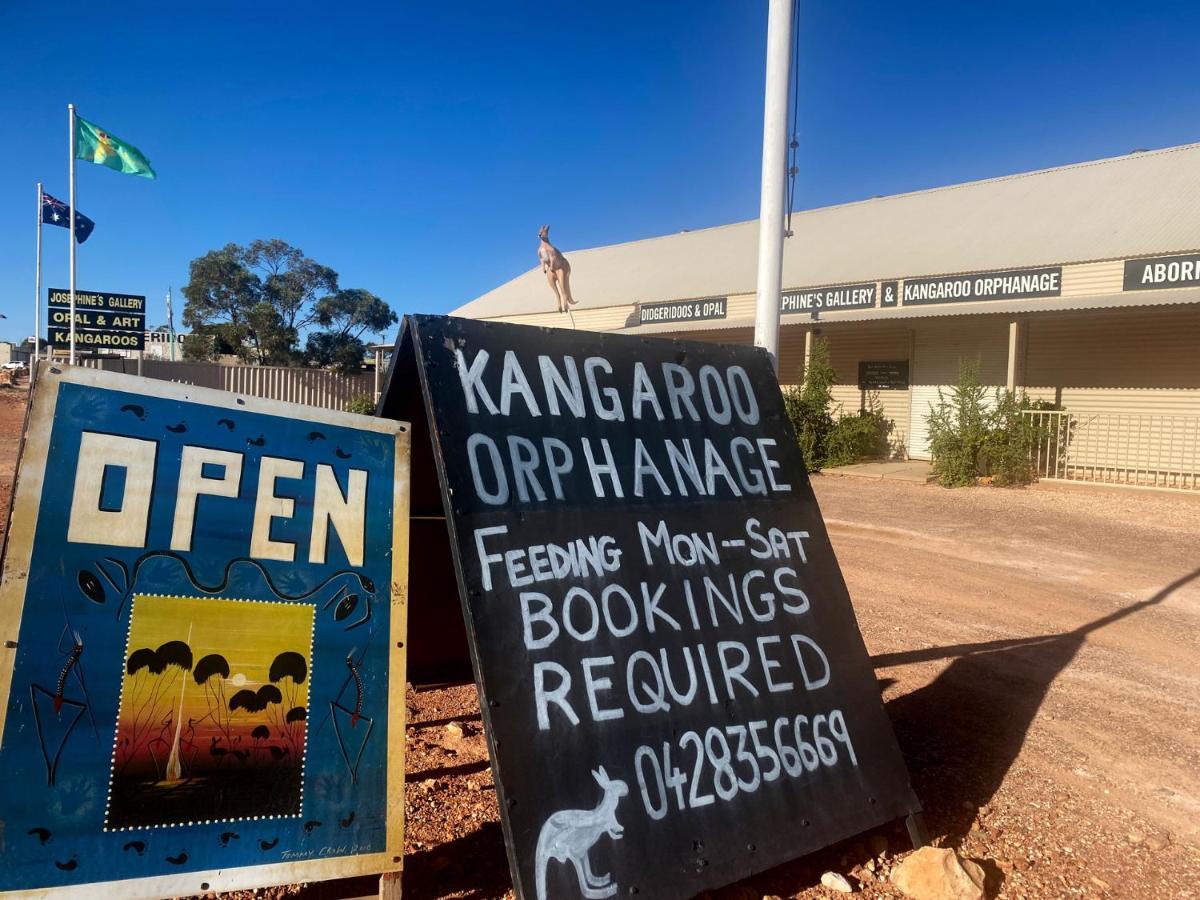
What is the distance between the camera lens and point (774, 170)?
3967 mm

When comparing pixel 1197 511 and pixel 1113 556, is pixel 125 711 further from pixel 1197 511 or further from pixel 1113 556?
pixel 1197 511

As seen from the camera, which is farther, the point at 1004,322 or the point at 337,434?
the point at 1004,322

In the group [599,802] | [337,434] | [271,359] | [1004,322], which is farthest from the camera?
[271,359]

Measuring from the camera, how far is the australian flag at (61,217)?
22891mm

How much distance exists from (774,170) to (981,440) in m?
11.8

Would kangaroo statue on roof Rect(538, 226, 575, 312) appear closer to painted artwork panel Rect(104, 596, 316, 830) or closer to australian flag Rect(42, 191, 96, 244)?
australian flag Rect(42, 191, 96, 244)

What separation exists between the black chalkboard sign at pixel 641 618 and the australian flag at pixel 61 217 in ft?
81.7

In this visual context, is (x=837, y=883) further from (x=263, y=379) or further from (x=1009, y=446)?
(x=263, y=379)

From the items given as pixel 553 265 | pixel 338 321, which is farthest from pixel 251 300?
pixel 553 265

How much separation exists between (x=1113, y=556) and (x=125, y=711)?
9814 mm

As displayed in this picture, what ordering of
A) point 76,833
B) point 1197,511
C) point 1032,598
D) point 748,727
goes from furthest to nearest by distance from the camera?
1. point 1197,511
2. point 1032,598
3. point 748,727
4. point 76,833

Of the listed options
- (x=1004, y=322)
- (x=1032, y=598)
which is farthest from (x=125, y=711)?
(x=1004, y=322)

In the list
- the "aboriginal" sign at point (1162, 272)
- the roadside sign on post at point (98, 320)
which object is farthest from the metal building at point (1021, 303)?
the roadside sign on post at point (98, 320)

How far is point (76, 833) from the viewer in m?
1.86
